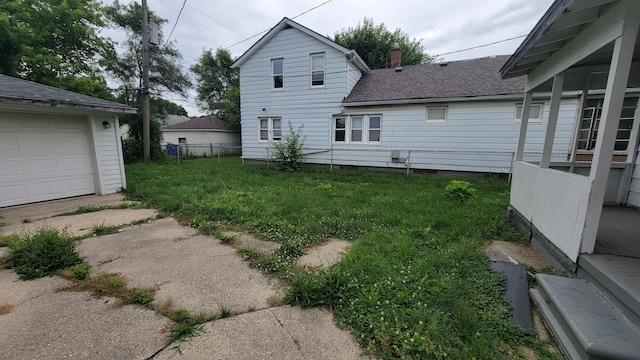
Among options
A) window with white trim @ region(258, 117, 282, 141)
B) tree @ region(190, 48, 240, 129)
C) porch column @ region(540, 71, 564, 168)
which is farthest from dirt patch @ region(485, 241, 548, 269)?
tree @ region(190, 48, 240, 129)

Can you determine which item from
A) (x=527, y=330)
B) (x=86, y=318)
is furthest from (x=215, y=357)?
(x=527, y=330)

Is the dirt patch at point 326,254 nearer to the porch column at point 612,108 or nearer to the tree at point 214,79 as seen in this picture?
the porch column at point 612,108

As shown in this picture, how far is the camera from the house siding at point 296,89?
10.6 metres

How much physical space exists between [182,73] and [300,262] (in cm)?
2287

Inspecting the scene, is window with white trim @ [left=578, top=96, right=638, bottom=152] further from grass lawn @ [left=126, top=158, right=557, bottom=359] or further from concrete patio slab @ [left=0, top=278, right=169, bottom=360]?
concrete patio slab @ [left=0, top=278, right=169, bottom=360]

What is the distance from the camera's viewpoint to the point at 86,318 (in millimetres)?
2123

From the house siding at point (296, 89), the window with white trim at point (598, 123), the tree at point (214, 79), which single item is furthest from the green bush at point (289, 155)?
the tree at point (214, 79)

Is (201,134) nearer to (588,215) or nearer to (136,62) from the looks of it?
(136,62)

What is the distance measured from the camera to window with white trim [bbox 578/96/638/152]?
777 cm

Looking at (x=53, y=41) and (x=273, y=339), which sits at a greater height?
(x=53, y=41)

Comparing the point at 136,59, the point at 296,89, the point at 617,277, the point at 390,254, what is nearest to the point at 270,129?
the point at 296,89

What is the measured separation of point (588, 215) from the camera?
2.15 metres

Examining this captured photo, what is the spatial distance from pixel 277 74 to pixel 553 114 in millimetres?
10551

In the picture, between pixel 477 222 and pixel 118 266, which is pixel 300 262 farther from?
pixel 477 222
